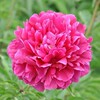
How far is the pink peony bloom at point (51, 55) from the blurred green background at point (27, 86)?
0.36 feet

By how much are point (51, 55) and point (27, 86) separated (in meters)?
0.26

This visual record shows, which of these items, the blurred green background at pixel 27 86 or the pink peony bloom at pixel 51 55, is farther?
the blurred green background at pixel 27 86

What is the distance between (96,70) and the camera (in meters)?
3.03

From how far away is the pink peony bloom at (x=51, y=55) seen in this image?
1.62 metres

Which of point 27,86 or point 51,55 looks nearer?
point 51,55

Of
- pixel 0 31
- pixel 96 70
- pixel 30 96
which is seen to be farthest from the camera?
pixel 96 70

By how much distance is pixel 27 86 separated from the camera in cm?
181

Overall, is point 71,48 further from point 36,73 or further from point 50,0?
point 50,0

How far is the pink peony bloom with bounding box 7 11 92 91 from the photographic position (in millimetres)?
1618

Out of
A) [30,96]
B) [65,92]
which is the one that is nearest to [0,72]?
[30,96]

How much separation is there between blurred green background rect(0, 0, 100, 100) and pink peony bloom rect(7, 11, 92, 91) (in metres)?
0.11

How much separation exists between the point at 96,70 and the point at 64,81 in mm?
1453

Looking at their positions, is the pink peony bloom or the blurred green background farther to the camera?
the blurred green background

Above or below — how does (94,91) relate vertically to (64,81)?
below
